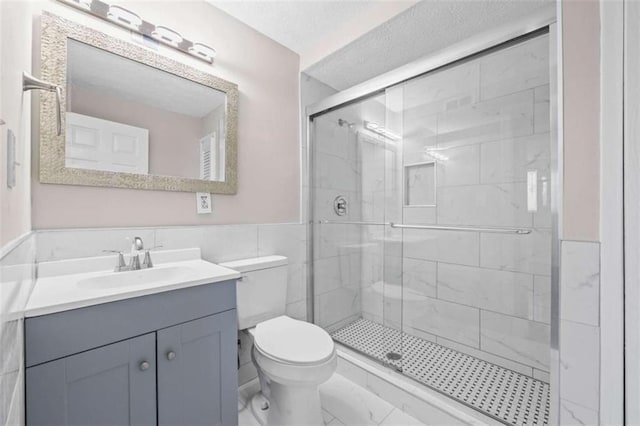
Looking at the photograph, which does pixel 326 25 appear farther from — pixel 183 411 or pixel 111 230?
pixel 183 411

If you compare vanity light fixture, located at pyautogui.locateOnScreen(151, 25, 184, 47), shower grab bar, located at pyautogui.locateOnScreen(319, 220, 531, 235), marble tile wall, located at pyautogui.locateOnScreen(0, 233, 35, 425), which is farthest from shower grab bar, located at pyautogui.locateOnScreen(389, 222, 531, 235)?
marble tile wall, located at pyautogui.locateOnScreen(0, 233, 35, 425)

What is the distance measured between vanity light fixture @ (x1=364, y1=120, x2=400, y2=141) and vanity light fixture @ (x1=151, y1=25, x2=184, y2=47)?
1.32m

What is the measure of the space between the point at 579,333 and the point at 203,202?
1764 millimetres

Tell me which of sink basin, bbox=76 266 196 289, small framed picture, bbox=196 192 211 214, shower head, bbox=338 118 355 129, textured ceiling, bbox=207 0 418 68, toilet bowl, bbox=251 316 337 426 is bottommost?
toilet bowl, bbox=251 316 337 426

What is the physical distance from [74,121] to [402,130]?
190cm

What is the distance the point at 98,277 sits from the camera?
1.16 m

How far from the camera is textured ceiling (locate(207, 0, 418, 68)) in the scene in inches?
62.1

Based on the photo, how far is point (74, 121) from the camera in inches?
47.4

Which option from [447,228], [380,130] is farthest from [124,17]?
[447,228]

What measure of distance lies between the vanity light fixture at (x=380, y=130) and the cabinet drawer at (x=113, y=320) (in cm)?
155

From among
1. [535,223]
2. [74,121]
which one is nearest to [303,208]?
[74,121]

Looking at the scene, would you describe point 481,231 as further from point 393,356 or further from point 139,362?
point 139,362

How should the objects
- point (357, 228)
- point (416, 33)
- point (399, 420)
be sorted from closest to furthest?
point (399, 420)
point (416, 33)
point (357, 228)

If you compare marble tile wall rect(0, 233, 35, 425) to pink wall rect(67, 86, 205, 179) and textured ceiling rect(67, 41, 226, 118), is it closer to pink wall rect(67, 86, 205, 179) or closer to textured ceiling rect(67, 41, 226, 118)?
pink wall rect(67, 86, 205, 179)
